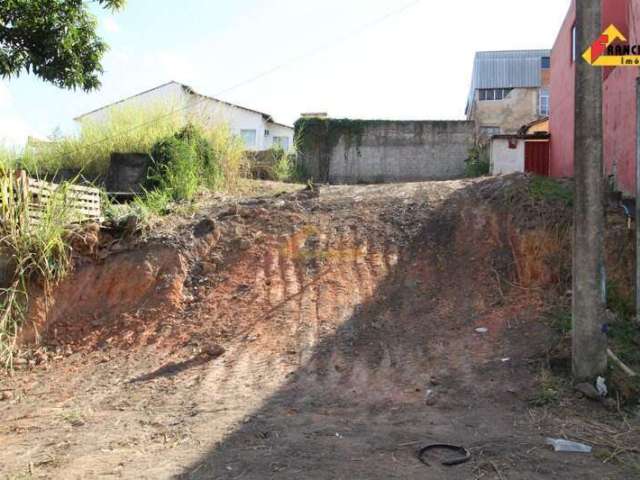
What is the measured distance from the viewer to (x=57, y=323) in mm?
7621

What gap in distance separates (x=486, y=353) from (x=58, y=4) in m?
6.54

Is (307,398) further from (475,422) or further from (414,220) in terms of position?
(414,220)

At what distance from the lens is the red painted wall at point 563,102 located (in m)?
10.9

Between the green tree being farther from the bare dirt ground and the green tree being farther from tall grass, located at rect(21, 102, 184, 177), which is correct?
tall grass, located at rect(21, 102, 184, 177)

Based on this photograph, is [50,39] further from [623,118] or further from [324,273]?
[623,118]

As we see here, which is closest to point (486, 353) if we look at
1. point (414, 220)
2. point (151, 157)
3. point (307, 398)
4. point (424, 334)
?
point (424, 334)

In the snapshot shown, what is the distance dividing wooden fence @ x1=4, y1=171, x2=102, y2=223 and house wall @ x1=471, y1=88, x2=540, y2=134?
2579 cm

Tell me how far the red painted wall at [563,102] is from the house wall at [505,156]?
3291mm

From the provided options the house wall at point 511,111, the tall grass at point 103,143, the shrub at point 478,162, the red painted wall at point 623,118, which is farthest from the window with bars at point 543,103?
the red painted wall at point 623,118

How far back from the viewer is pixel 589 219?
5.02m

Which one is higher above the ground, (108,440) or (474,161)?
(474,161)

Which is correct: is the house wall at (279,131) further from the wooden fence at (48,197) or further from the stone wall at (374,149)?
the wooden fence at (48,197)

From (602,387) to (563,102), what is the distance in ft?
27.8

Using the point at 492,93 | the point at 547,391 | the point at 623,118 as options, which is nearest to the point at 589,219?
the point at 547,391
